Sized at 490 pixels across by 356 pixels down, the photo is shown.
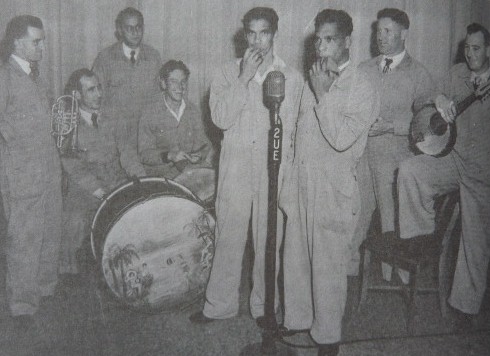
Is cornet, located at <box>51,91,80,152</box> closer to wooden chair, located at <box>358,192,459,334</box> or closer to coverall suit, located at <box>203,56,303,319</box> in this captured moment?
coverall suit, located at <box>203,56,303,319</box>

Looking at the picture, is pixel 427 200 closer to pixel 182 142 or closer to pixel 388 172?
pixel 388 172

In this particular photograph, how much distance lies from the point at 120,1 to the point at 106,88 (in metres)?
0.57

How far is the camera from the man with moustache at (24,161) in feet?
6.81

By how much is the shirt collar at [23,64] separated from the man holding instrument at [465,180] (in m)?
1.89

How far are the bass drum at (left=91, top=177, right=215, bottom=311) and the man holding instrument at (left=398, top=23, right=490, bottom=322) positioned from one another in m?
1.04

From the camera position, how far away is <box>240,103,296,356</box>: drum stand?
5.21ft

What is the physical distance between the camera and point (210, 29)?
10.1 feet

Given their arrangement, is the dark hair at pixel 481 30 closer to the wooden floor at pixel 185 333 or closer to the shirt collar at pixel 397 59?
the shirt collar at pixel 397 59

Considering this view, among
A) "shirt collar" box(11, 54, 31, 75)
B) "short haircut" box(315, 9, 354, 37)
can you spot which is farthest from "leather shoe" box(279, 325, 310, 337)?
"shirt collar" box(11, 54, 31, 75)

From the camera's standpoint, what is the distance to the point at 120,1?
2963mm

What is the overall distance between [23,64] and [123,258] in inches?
39.2

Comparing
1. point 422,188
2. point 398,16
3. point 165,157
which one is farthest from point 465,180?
point 165,157

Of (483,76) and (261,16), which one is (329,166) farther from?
(483,76)

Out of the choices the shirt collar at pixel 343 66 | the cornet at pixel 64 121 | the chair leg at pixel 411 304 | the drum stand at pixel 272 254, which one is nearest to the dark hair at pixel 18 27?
the cornet at pixel 64 121
